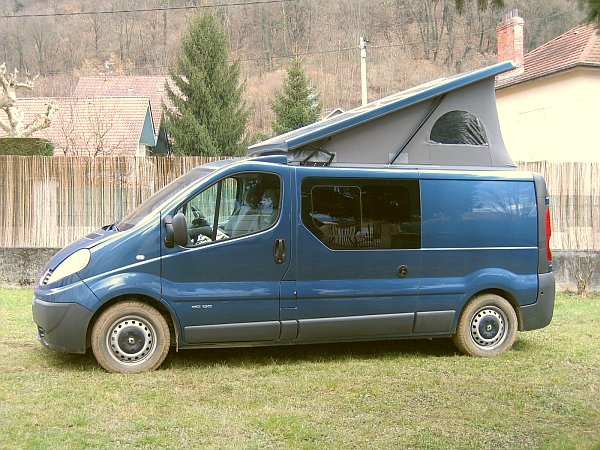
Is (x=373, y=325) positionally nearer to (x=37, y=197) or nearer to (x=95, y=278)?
(x=95, y=278)

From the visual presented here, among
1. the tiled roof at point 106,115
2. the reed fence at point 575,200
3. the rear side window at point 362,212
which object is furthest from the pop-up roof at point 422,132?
the tiled roof at point 106,115

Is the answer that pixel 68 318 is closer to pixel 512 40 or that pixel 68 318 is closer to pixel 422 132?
pixel 422 132

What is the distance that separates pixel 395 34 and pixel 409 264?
5412 cm

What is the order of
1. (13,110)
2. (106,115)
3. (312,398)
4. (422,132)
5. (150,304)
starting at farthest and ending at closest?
1. (106,115)
2. (13,110)
3. (422,132)
4. (150,304)
5. (312,398)

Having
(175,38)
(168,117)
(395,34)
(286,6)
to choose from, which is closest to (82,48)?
(175,38)

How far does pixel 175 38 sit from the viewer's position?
245 feet

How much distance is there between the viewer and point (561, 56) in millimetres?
23547

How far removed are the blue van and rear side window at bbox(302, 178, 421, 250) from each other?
0.01 m

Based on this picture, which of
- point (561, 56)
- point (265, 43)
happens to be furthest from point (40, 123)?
point (265, 43)

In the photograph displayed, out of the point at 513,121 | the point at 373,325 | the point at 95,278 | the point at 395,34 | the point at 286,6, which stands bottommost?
the point at 373,325

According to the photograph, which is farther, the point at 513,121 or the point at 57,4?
the point at 57,4

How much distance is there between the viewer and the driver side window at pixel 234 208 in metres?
7.12

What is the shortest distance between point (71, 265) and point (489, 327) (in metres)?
4.43

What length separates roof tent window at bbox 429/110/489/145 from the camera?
798cm
